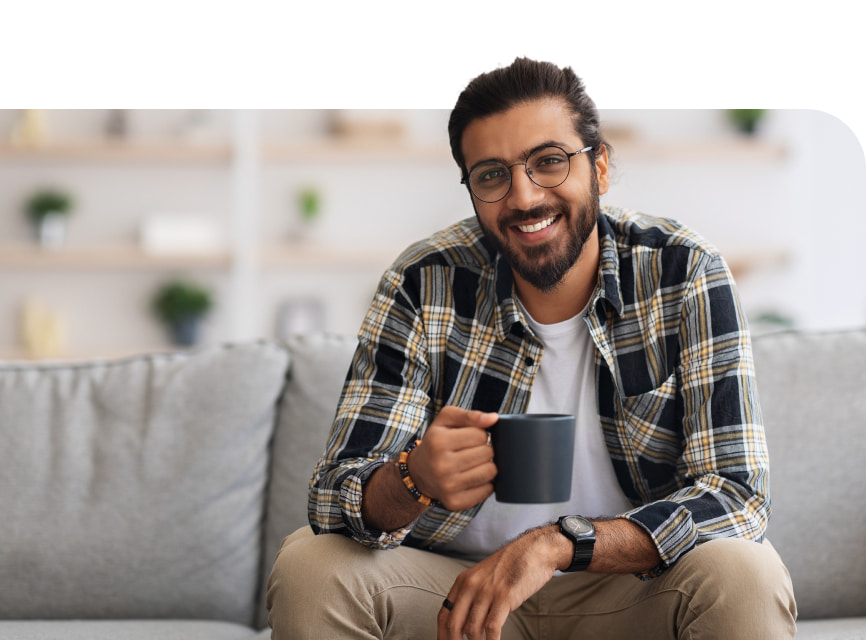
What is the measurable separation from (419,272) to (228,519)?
59 cm

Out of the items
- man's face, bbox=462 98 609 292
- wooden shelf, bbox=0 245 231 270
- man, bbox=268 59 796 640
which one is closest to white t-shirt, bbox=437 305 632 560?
man, bbox=268 59 796 640

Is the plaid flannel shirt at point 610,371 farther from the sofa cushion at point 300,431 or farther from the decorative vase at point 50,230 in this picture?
the decorative vase at point 50,230

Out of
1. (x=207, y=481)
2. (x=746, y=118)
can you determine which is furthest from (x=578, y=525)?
(x=746, y=118)

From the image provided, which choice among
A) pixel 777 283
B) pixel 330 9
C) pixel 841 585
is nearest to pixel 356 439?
A: pixel 841 585

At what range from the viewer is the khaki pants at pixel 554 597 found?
1051 millimetres

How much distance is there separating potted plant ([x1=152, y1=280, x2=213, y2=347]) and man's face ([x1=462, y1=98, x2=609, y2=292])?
3072mm

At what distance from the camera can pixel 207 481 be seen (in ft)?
5.31

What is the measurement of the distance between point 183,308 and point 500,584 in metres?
3.45

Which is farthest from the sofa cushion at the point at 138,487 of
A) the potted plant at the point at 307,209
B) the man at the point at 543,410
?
the potted plant at the point at 307,209

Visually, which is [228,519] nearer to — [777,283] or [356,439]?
[356,439]

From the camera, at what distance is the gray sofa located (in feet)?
5.02

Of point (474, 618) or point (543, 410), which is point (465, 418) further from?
point (543, 410)

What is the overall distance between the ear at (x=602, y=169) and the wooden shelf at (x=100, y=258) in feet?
9.95

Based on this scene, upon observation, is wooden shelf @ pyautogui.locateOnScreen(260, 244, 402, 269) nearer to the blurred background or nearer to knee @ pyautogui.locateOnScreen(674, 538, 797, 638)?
the blurred background
